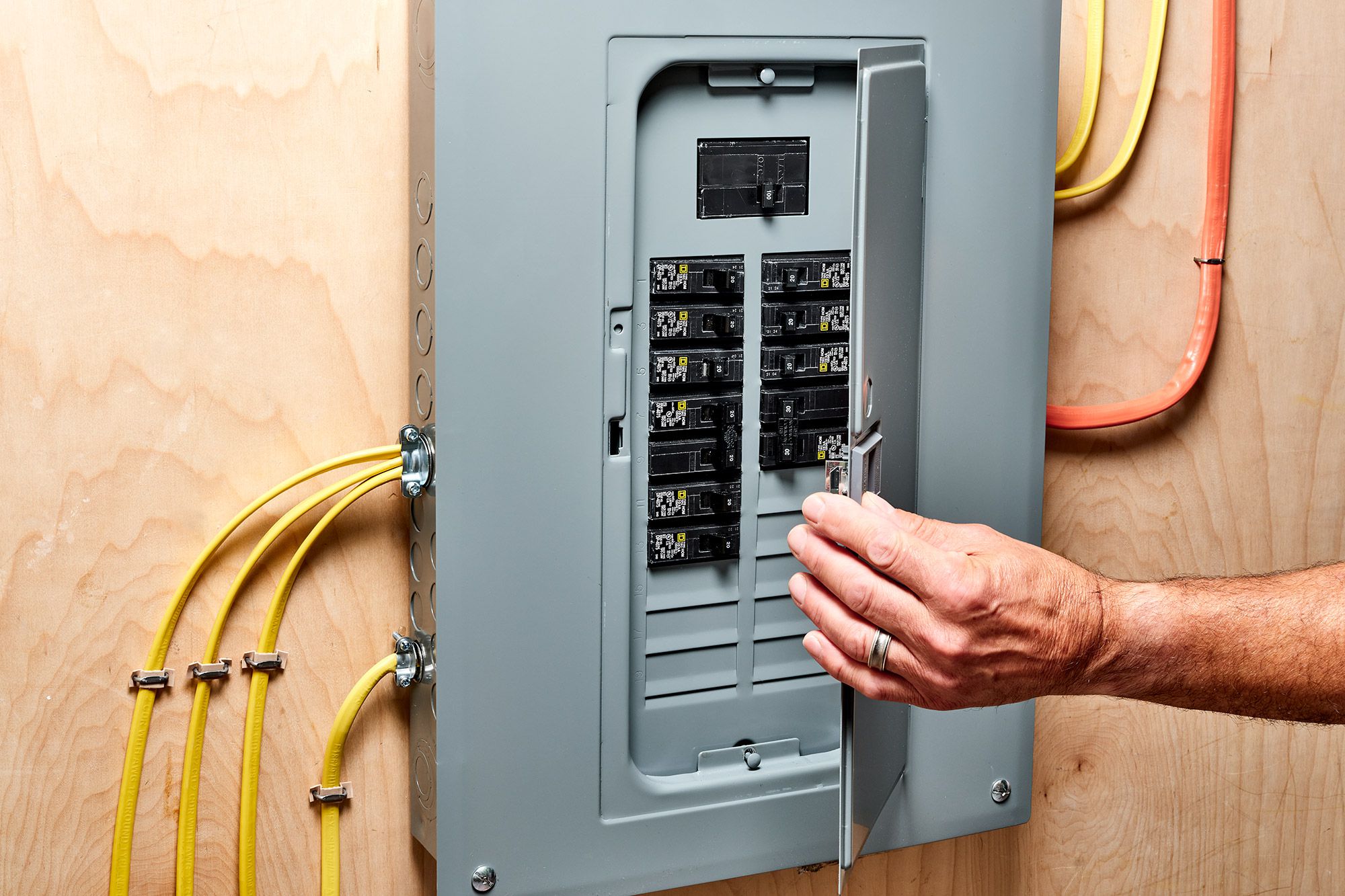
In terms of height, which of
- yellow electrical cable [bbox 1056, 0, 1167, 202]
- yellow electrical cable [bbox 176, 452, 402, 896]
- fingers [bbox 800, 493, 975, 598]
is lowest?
yellow electrical cable [bbox 176, 452, 402, 896]

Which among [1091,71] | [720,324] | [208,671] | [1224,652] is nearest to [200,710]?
[208,671]

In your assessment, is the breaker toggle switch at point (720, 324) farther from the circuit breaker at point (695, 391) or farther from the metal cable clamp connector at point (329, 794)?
the metal cable clamp connector at point (329, 794)

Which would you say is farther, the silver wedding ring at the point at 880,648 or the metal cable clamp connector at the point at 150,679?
the metal cable clamp connector at the point at 150,679

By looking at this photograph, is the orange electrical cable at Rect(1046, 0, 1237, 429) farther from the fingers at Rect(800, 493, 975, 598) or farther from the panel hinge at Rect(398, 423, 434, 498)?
the panel hinge at Rect(398, 423, 434, 498)

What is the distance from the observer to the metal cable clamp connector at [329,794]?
3.21ft

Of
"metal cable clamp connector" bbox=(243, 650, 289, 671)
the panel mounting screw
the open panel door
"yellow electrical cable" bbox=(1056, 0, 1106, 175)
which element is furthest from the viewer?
"yellow electrical cable" bbox=(1056, 0, 1106, 175)

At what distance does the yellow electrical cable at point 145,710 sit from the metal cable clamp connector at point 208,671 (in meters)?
0.03

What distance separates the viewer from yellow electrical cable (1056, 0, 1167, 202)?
1.12 m

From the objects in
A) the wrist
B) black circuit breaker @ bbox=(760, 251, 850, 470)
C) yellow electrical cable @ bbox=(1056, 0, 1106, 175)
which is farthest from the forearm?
yellow electrical cable @ bbox=(1056, 0, 1106, 175)

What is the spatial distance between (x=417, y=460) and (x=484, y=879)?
0.33 meters

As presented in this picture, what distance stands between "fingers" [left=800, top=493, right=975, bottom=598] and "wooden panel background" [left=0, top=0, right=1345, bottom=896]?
437mm

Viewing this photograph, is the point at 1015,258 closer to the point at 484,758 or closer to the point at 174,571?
the point at 484,758

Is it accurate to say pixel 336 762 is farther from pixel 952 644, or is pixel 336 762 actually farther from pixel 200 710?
pixel 952 644

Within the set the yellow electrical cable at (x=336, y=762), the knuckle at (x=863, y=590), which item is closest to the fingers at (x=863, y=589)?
the knuckle at (x=863, y=590)
